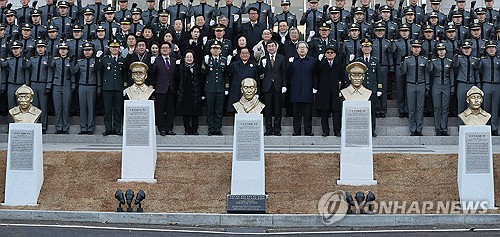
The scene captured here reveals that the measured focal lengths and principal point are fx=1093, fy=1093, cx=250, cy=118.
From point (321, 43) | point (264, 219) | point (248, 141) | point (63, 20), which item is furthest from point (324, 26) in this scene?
point (264, 219)

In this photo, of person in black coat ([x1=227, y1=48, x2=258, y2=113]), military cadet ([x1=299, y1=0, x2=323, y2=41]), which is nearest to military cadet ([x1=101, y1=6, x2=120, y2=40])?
person in black coat ([x1=227, y1=48, x2=258, y2=113])

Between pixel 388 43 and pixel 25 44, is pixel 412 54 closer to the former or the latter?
pixel 388 43

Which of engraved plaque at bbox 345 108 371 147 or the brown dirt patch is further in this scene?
engraved plaque at bbox 345 108 371 147

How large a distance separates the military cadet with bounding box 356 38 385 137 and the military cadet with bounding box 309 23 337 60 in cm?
84

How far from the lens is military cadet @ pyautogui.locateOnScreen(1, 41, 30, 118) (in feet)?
78.6

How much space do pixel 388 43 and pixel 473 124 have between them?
6125 millimetres

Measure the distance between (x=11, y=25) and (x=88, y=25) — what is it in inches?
73.5

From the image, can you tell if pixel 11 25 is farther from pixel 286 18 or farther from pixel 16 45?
pixel 286 18

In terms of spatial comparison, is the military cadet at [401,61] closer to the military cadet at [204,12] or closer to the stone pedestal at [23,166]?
the military cadet at [204,12]

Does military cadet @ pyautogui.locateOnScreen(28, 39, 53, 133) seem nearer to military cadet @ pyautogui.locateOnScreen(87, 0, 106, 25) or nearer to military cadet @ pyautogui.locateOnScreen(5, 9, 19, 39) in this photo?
military cadet @ pyautogui.locateOnScreen(5, 9, 19, 39)

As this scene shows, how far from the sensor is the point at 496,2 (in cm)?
3047

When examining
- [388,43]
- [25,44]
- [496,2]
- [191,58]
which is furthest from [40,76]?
[496,2]

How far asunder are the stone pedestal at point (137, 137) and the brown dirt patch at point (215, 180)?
32 cm

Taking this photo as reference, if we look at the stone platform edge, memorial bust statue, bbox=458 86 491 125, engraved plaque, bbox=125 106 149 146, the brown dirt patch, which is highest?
memorial bust statue, bbox=458 86 491 125
